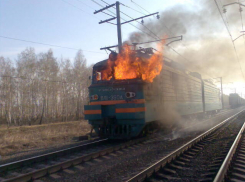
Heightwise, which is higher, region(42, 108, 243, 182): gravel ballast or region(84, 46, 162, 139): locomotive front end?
region(84, 46, 162, 139): locomotive front end

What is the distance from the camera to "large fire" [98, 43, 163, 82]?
30.6ft

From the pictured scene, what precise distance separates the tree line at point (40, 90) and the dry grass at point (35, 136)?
8.90 metres

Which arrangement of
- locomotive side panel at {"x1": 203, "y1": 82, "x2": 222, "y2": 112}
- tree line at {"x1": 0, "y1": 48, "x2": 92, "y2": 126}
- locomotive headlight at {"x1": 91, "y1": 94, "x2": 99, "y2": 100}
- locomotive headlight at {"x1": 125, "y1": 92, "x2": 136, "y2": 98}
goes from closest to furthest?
locomotive headlight at {"x1": 125, "y1": 92, "x2": 136, "y2": 98}
locomotive headlight at {"x1": 91, "y1": 94, "x2": 99, "y2": 100}
locomotive side panel at {"x1": 203, "y1": 82, "x2": 222, "y2": 112}
tree line at {"x1": 0, "y1": 48, "x2": 92, "y2": 126}

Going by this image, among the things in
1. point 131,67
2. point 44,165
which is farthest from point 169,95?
point 44,165

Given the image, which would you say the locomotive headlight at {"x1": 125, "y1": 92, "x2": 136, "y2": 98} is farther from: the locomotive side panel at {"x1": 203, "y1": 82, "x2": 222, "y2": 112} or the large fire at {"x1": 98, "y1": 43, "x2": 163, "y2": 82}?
the locomotive side panel at {"x1": 203, "y1": 82, "x2": 222, "y2": 112}

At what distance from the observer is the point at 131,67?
9422 mm

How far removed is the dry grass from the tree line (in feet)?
29.2

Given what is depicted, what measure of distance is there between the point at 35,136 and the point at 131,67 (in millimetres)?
7928

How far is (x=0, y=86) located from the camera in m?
26.5

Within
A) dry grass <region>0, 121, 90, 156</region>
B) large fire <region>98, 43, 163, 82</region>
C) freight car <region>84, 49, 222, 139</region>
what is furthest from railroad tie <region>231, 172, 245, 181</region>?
dry grass <region>0, 121, 90, 156</region>

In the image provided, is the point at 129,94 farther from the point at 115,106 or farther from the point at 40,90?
the point at 40,90

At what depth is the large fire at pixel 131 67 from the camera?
9336 mm

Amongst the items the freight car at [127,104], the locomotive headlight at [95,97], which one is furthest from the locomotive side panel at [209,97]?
the locomotive headlight at [95,97]

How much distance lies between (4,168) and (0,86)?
24.0 meters
